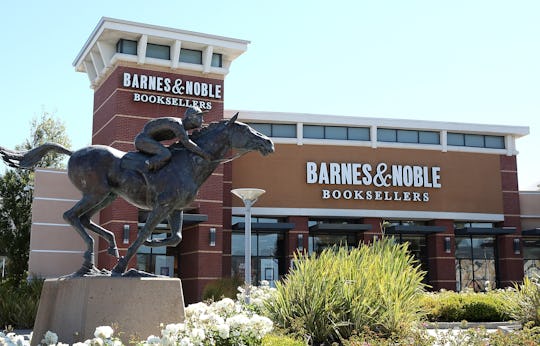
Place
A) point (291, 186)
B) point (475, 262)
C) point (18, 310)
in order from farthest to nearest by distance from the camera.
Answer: point (475, 262), point (291, 186), point (18, 310)

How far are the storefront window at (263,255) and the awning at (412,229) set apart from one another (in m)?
6.23

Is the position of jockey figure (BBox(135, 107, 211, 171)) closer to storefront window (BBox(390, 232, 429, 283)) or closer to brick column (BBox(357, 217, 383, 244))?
brick column (BBox(357, 217, 383, 244))

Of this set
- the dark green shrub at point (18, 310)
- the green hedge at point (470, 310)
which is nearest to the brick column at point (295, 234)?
the green hedge at point (470, 310)

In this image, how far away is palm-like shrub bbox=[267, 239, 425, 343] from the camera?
1038cm

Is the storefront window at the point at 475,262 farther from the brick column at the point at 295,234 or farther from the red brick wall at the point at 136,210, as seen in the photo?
the red brick wall at the point at 136,210

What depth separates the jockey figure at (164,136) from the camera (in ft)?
29.2

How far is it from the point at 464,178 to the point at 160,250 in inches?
740

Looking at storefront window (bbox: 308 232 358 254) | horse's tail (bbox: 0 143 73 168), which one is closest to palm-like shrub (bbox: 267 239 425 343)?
horse's tail (bbox: 0 143 73 168)

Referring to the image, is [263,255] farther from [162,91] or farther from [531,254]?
[531,254]

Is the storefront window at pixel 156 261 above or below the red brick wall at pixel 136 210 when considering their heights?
below

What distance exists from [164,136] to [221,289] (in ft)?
63.6

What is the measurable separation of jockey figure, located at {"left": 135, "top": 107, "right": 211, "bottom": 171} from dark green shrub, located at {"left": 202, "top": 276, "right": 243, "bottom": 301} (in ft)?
60.9

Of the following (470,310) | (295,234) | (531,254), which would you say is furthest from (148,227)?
(531,254)

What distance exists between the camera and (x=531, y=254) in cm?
3988
